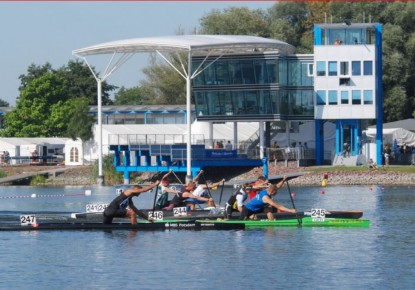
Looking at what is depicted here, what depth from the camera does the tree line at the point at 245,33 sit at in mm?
114625

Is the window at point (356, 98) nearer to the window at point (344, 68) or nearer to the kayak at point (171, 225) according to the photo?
the window at point (344, 68)

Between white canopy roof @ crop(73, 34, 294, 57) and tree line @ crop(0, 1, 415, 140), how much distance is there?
16800 mm

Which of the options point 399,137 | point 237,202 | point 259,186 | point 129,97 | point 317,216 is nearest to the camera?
point 317,216

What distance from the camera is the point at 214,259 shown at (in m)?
36.7

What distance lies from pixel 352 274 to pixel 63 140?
91.0m

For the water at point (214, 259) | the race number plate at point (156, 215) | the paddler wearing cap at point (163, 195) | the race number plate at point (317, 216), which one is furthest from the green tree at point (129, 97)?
the race number plate at point (317, 216)

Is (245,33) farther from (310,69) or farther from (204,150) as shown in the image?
(204,150)

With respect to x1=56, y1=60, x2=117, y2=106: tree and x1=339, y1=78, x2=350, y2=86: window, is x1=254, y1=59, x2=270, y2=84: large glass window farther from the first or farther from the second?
x1=56, y1=60, x2=117, y2=106: tree

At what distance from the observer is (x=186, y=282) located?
32.2 meters

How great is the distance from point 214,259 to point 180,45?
51563 millimetres

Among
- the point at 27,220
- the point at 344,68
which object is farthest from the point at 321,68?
the point at 27,220

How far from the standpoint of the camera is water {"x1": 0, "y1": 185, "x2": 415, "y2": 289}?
32.3 metres

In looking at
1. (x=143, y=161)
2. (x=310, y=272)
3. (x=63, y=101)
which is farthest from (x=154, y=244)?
(x=63, y=101)

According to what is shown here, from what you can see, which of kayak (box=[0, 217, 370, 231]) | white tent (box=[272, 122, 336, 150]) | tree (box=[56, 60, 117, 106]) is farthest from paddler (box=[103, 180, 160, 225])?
tree (box=[56, 60, 117, 106])
